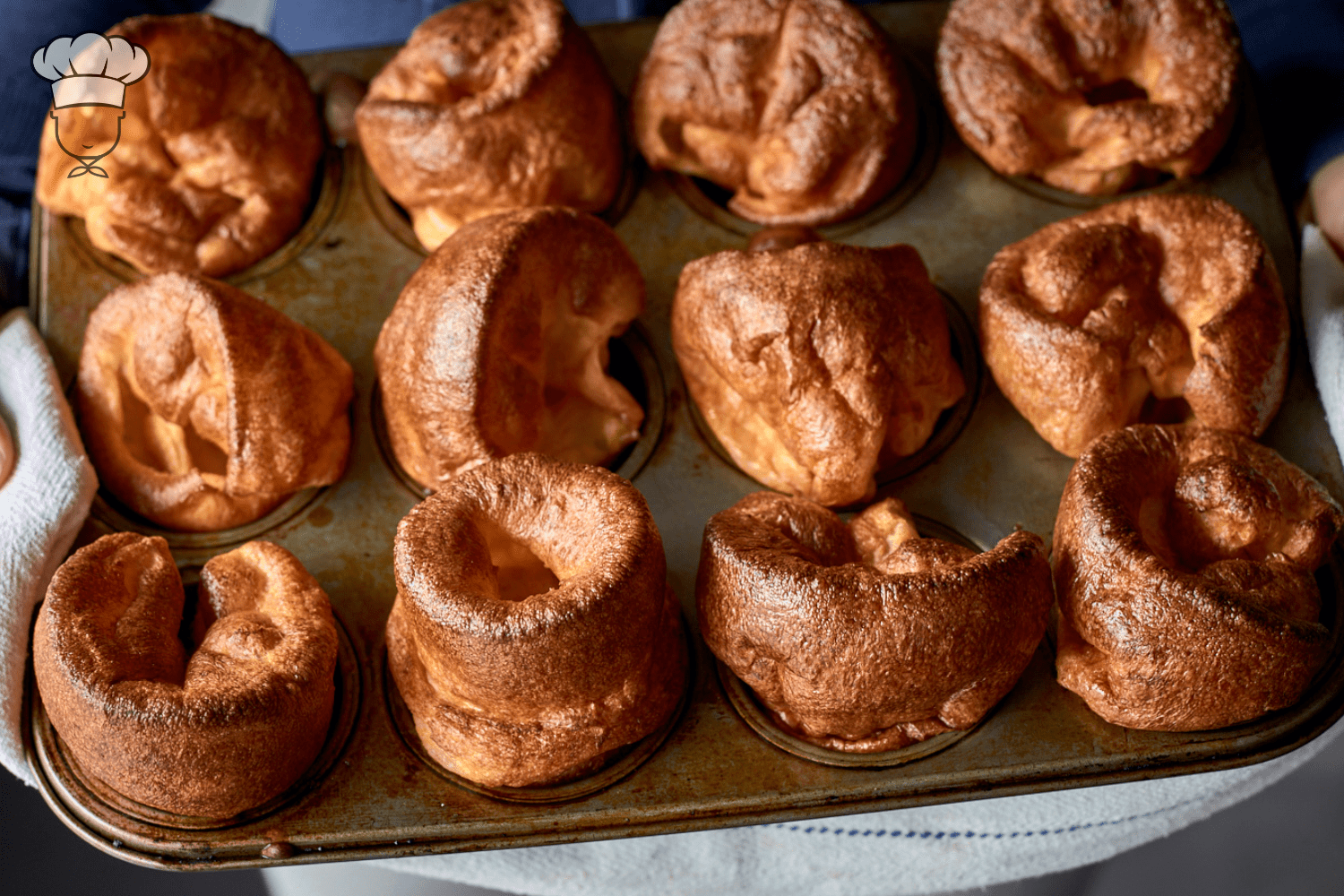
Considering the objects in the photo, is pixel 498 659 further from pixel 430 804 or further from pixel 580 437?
pixel 580 437

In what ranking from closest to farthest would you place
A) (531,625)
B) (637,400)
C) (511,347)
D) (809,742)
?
(531,625), (809,742), (511,347), (637,400)

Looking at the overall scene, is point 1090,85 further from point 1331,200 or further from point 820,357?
point 820,357

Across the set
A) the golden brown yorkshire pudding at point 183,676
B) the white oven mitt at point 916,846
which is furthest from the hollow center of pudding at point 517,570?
the white oven mitt at point 916,846

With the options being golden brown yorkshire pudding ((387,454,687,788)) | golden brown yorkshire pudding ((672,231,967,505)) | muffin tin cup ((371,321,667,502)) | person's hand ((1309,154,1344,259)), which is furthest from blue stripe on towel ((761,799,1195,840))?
person's hand ((1309,154,1344,259))

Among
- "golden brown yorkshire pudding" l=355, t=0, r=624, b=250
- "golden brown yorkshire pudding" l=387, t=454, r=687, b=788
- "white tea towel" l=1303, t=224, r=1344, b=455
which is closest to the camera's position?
"golden brown yorkshire pudding" l=387, t=454, r=687, b=788

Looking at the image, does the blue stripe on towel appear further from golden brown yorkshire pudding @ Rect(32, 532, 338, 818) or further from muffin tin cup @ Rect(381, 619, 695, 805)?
golden brown yorkshire pudding @ Rect(32, 532, 338, 818)

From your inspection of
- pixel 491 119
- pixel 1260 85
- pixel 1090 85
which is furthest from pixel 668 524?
pixel 1260 85
